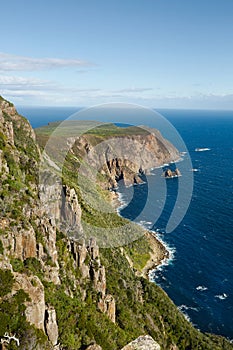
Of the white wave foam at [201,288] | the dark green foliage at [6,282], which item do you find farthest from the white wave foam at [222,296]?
the dark green foliage at [6,282]

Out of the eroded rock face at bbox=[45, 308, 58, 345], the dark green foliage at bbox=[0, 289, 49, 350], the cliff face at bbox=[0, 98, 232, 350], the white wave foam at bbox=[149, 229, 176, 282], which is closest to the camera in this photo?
the dark green foliage at bbox=[0, 289, 49, 350]

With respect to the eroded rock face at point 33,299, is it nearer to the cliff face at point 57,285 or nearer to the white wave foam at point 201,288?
the cliff face at point 57,285

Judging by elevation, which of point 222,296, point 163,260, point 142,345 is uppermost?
point 142,345

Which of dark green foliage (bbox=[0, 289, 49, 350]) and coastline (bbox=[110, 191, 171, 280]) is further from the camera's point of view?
coastline (bbox=[110, 191, 171, 280])

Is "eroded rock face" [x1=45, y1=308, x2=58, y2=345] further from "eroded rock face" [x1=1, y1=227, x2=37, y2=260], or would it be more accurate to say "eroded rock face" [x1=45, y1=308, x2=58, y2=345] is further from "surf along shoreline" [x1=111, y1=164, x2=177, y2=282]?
"surf along shoreline" [x1=111, y1=164, x2=177, y2=282]

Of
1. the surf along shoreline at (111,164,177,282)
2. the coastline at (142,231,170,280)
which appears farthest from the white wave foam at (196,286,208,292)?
the coastline at (142,231,170,280)

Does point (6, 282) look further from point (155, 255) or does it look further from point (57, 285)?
point (155, 255)

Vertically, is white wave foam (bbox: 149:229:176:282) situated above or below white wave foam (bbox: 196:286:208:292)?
above

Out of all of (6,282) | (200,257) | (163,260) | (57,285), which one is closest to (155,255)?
(163,260)

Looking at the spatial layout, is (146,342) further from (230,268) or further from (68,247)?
(230,268)

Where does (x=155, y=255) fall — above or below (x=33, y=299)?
below
